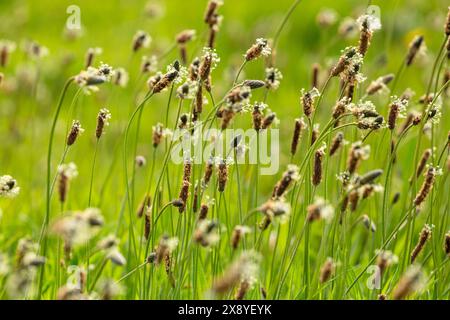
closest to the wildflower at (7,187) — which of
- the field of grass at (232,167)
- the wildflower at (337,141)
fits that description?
the field of grass at (232,167)

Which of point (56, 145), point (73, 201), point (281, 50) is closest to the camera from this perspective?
point (73, 201)

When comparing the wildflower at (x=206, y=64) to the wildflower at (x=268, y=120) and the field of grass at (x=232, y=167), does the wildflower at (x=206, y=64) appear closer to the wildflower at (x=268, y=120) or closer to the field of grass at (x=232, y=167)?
the field of grass at (x=232, y=167)

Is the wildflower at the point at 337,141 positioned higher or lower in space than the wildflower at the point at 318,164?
higher

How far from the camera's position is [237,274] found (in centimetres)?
132

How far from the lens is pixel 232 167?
229 cm

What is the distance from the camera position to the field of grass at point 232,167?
5.68 ft

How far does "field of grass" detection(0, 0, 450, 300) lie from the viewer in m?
1.73

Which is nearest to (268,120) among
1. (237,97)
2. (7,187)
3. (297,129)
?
(297,129)

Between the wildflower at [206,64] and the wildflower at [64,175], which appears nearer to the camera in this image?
the wildflower at [64,175]

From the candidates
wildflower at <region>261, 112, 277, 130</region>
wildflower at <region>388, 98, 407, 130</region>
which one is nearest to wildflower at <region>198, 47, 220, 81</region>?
wildflower at <region>261, 112, 277, 130</region>

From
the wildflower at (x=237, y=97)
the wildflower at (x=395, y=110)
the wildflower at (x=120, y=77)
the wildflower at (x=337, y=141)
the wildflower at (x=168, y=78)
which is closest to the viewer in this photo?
the wildflower at (x=237, y=97)

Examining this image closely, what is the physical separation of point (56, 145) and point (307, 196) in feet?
7.74

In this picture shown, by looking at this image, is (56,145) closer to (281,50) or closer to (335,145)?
(281,50)

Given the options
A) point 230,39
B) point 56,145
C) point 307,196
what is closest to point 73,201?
point 56,145
